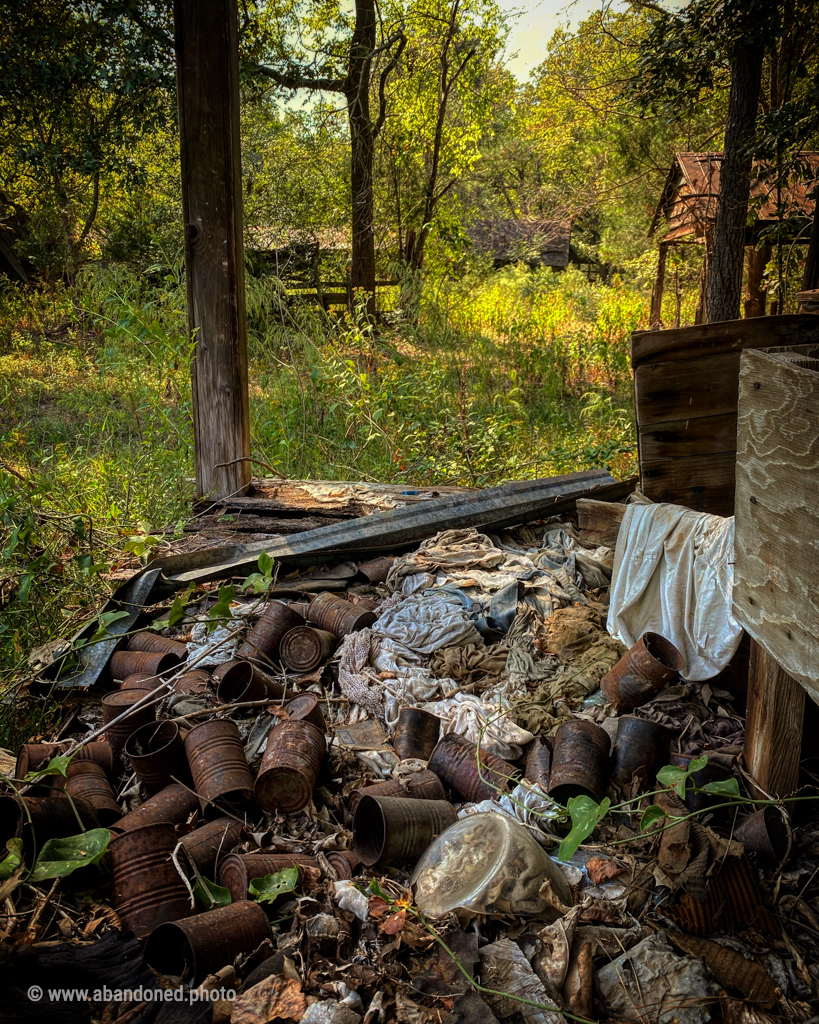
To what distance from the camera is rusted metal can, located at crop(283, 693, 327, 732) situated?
2756 millimetres

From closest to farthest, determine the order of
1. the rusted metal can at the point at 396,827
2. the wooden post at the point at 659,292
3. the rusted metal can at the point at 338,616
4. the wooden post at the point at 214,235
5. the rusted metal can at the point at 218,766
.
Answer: the rusted metal can at the point at 396,827
the rusted metal can at the point at 218,766
the rusted metal can at the point at 338,616
the wooden post at the point at 214,235
the wooden post at the point at 659,292

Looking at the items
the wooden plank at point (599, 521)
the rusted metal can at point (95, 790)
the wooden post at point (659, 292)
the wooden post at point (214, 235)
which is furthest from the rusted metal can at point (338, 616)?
the wooden post at point (659, 292)

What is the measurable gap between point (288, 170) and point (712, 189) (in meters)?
7.63

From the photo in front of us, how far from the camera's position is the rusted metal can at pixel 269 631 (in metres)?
3.38

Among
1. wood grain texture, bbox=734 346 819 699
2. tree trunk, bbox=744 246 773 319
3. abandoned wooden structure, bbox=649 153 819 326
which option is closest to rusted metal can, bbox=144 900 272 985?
wood grain texture, bbox=734 346 819 699

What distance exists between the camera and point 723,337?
3.27 meters

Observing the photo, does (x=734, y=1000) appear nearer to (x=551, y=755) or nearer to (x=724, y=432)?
(x=551, y=755)

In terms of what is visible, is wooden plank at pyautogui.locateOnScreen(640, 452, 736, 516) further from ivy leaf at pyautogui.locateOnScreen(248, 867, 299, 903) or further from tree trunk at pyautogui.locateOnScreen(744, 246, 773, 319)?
tree trunk at pyautogui.locateOnScreen(744, 246, 773, 319)

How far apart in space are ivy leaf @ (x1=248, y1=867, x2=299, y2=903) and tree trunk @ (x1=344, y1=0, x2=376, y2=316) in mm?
9739

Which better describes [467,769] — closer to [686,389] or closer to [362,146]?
[686,389]

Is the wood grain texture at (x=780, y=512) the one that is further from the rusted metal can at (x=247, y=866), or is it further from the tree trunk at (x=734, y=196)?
the tree trunk at (x=734, y=196)

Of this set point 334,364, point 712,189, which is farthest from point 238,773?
point 712,189

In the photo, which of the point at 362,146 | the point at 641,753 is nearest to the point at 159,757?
the point at 641,753

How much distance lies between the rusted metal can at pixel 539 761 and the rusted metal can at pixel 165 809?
4.09 ft
